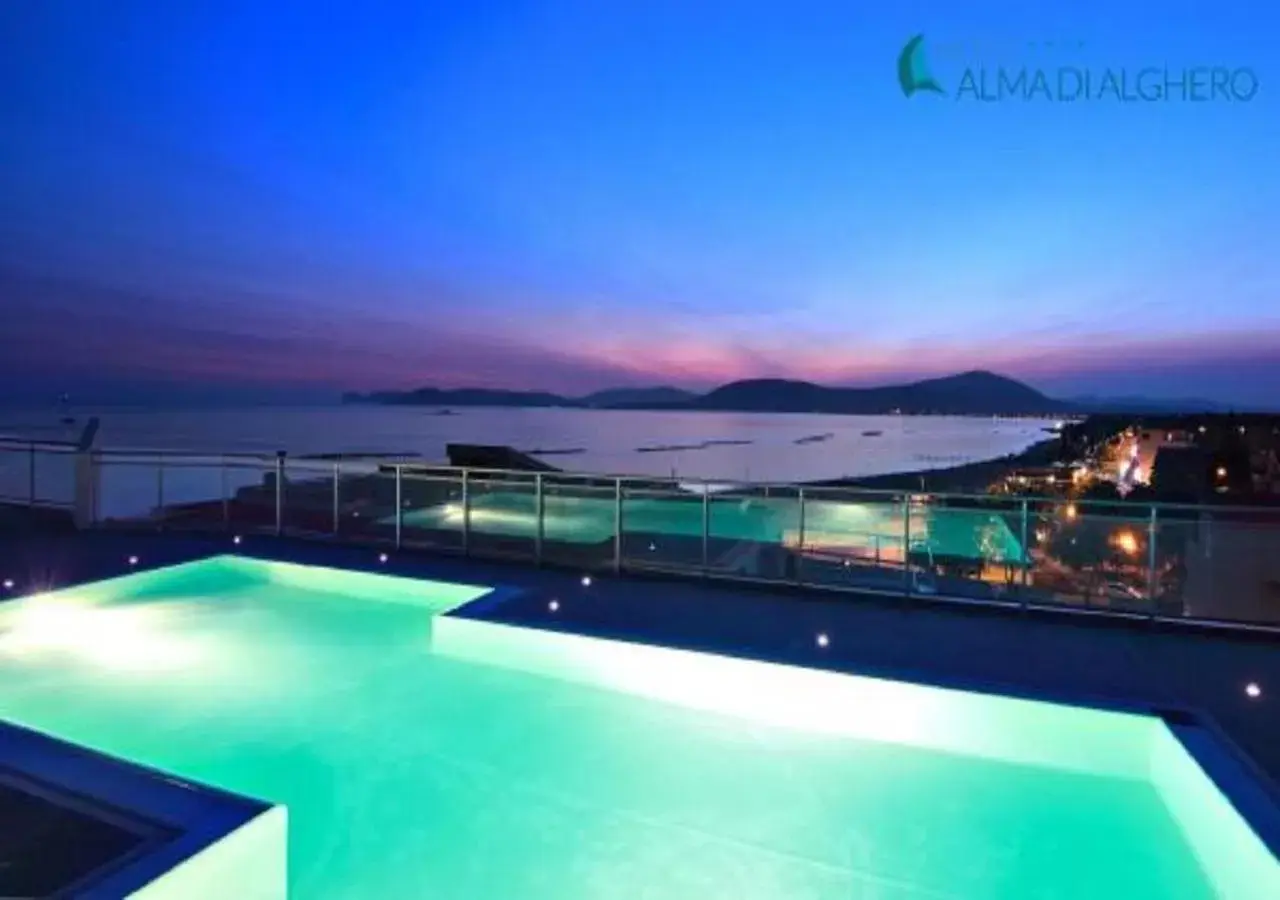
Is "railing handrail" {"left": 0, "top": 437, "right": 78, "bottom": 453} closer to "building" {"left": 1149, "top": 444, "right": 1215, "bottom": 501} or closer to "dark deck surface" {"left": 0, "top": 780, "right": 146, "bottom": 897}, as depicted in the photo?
"dark deck surface" {"left": 0, "top": 780, "right": 146, "bottom": 897}

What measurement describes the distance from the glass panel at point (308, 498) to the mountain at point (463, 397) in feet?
125

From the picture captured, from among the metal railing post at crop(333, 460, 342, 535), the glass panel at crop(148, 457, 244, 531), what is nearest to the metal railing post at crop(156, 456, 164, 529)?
the glass panel at crop(148, 457, 244, 531)

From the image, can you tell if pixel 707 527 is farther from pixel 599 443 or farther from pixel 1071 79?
pixel 599 443

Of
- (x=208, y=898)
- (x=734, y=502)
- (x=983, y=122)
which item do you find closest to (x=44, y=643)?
(x=208, y=898)

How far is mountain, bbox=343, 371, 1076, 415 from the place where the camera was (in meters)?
43.4

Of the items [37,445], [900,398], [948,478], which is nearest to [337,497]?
[37,445]

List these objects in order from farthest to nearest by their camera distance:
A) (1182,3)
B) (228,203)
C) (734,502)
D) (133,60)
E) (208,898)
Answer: (228,203)
(133,60)
(1182,3)
(734,502)
(208,898)

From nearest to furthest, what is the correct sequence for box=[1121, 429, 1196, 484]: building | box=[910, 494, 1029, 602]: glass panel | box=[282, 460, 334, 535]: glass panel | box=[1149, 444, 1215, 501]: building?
box=[910, 494, 1029, 602]: glass panel → box=[282, 460, 334, 535]: glass panel → box=[1149, 444, 1215, 501]: building → box=[1121, 429, 1196, 484]: building

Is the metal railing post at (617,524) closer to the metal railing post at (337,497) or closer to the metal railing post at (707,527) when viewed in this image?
the metal railing post at (707,527)

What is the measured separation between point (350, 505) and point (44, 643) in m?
3.32

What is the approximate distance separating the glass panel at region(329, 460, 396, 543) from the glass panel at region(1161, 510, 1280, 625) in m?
7.42

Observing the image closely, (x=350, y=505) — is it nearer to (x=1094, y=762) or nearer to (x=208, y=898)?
(x=208, y=898)

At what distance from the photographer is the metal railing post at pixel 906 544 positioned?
616 cm

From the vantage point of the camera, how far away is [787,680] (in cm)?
446
